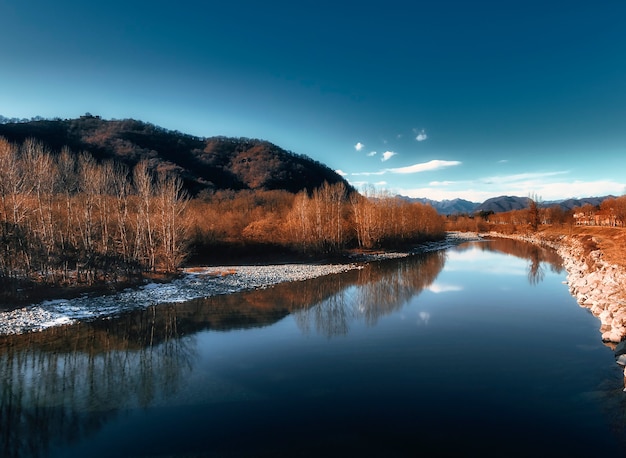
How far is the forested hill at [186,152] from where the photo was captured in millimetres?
90312

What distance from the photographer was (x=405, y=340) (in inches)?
583

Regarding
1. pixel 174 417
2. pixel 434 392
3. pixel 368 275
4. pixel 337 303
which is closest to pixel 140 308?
pixel 337 303

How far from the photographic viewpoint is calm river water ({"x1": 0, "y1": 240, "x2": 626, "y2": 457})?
796 cm

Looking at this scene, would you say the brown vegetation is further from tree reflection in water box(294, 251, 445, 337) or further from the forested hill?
the forested hill

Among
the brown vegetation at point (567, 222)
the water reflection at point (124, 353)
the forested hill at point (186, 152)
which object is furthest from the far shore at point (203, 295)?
the forested hill at point (186, 152)

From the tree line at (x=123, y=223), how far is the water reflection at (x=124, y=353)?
8.35 metres

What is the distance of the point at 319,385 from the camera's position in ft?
35.6

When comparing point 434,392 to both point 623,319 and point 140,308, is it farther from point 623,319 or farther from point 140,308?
point 140,308

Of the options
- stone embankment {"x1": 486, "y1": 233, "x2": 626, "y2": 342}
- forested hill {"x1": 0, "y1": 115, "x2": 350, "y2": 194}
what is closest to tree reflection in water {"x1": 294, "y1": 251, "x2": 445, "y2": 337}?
stone embankment {"x1": 486, "y1": 233, "x2": 626, "y2": 342}

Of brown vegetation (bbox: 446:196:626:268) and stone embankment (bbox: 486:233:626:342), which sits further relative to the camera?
brown vegetation (bbox: 446:196:626:268)

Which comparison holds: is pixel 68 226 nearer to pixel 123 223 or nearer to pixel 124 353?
pixel 123 223

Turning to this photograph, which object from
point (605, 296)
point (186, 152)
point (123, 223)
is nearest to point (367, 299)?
point (605, 296)

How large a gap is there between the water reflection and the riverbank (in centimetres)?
133

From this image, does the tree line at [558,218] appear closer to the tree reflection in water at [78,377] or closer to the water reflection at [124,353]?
the water reflection at [124,353]
